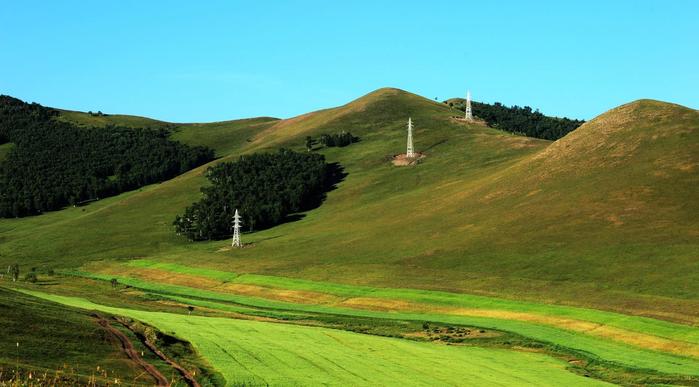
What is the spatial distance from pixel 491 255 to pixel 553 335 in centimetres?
3944

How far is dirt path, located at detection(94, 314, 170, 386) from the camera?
4084cm

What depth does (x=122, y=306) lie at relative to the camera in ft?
275

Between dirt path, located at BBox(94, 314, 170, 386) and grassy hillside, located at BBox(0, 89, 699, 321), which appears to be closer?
dirt path, located at BBox(94, 314, 170, 386)

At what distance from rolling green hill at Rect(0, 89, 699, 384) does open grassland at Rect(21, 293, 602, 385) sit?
888 mm

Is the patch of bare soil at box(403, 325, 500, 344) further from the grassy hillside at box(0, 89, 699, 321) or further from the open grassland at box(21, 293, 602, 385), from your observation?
the grassy hillside at box(0, 89, 699, 321)

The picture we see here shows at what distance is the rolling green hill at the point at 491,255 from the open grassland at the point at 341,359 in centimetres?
89

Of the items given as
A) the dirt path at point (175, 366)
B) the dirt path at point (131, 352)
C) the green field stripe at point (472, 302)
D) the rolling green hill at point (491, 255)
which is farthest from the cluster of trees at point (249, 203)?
the dirt path at point (175, 366)

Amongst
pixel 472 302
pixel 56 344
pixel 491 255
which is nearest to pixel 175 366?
pixel 56 344

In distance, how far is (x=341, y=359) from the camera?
5178 cm

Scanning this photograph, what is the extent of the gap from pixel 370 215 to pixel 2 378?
12484 cm

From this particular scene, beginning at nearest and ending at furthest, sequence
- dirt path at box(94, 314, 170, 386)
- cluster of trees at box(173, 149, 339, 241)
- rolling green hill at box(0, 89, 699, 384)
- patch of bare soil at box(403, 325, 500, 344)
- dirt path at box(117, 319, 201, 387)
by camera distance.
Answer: dirt path at box(94, 314, 170, 386)
dirt path at box(117, 319, 201, 387)
patch of bare soil at box(403, 325, 500, 344)
rolling green hill at box(0, 89, 699, 384)
cluster of trees at box(173, 149, 339, 241)

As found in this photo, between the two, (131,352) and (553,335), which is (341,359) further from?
(553,335)

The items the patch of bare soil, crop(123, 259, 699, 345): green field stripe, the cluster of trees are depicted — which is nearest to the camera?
crop(123, 259, 699, 345): green field stripe

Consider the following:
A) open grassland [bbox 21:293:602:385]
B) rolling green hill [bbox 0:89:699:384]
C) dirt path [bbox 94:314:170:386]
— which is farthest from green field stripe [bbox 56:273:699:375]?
dirt path [bbox 94:314:170:386]
